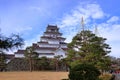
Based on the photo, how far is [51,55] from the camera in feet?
303

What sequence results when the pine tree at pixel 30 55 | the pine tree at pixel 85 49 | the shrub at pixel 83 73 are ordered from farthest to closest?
the pine tree at pixel 30 55 < the pine tree at pixel 85 49 < the shrub at pixel 83 73

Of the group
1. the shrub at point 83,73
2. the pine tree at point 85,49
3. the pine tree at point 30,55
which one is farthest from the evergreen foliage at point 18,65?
the shrub at point 83,73

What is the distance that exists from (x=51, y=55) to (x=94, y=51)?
189 feet

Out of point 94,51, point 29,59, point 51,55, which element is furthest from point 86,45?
point 51,55

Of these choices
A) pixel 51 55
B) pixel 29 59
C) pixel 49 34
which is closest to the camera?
pixel 29 59

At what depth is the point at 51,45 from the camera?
10081 centimetres

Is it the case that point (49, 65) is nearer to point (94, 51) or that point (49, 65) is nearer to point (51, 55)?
point (51, 55)

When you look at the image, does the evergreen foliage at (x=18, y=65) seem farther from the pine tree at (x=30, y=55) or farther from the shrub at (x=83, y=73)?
the shrub at (x=83, y=73)

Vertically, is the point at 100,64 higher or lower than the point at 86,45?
lower

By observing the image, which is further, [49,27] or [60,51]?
[49,27]

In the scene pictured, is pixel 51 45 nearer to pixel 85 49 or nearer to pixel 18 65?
pixel 18 65

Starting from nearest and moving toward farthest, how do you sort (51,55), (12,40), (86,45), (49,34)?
(12,40) < (86,45) < (51,55) < (49,34)

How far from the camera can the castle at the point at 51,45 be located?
92.6 m

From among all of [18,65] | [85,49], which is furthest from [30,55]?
[85,49]
